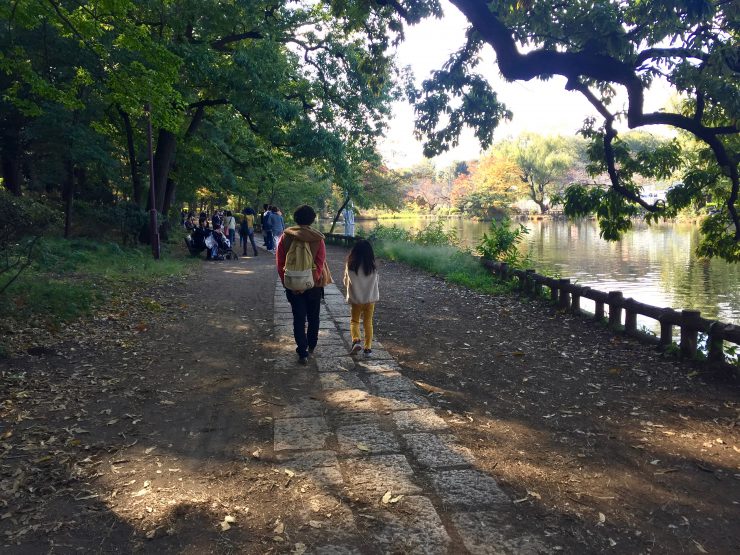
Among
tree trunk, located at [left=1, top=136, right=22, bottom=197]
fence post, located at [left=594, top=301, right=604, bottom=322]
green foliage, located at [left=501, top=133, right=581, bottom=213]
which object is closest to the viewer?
fence post, located at [left=594, top=301, right=604, bottom=322]

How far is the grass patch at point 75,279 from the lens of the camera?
7363mm

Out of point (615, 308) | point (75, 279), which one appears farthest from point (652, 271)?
point (75, 279)

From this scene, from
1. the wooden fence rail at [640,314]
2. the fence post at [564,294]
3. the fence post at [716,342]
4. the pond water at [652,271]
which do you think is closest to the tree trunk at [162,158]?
the pond water at [652,271]

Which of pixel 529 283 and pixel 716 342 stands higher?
pixel 529 283

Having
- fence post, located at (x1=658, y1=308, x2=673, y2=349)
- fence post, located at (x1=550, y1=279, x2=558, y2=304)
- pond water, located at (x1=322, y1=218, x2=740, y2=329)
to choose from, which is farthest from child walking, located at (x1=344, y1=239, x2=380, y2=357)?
pond water, located at (x1=322, y1=218, x2=740, y2=329)

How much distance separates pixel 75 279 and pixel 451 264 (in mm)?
8932

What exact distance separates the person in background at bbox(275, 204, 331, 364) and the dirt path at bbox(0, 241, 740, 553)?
42cm

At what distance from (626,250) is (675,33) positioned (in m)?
23.0

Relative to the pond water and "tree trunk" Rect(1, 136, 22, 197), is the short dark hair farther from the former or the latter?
"tree trunk" Rect(1, 136, 22, 197)

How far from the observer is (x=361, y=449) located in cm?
387

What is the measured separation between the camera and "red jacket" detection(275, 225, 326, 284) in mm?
5816

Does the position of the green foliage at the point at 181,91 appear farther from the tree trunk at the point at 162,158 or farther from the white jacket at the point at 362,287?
the white jacket at the point at 362,287

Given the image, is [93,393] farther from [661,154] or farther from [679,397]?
[661,154]

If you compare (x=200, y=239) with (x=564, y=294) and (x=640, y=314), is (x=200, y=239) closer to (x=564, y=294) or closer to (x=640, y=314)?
(x=564, y=294)
